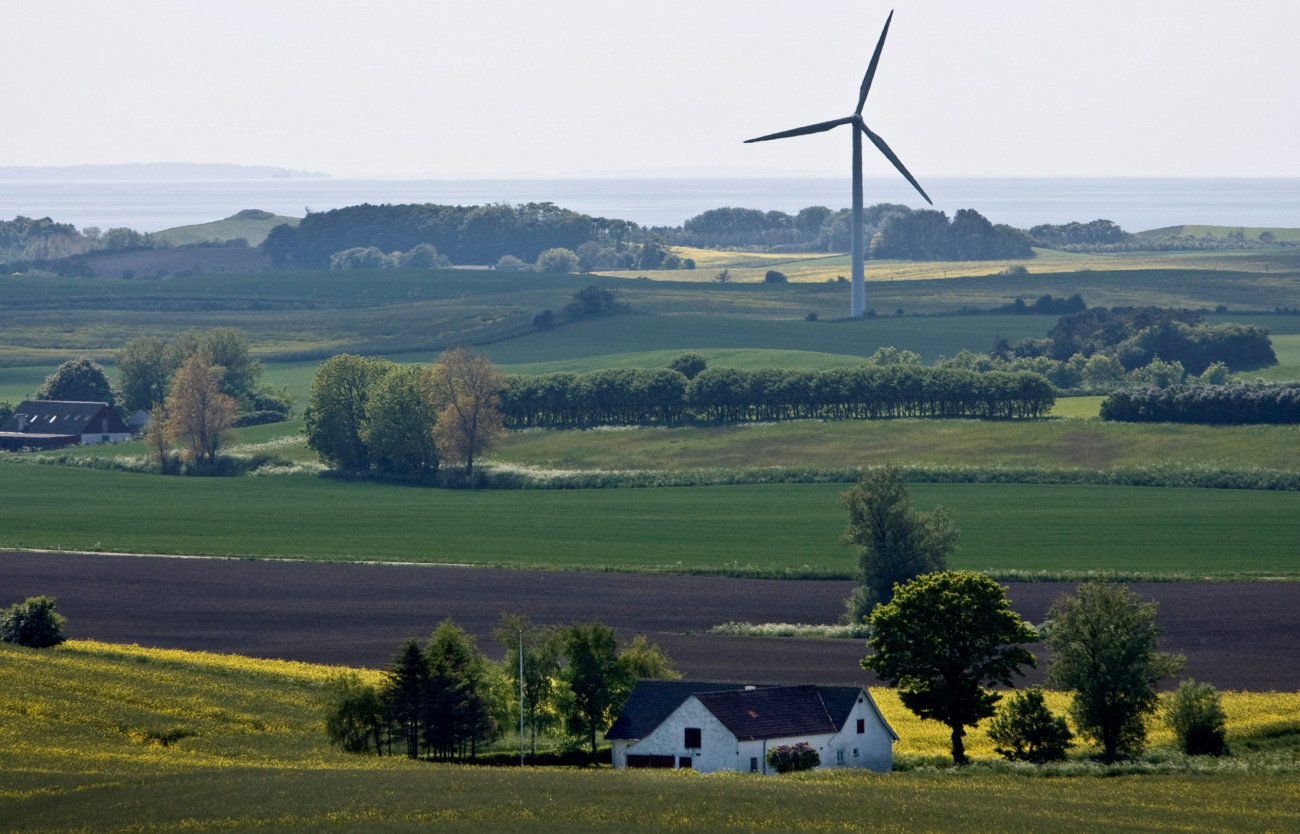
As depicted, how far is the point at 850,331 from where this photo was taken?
164m

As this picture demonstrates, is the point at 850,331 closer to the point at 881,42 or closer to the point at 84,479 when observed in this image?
the point at 881,42

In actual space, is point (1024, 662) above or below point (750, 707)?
above

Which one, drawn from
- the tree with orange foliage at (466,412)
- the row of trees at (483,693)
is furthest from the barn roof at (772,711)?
the tree with orange foliage at (466,412)

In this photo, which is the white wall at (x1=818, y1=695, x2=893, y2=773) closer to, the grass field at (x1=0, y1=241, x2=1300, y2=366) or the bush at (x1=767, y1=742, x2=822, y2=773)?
the bush at (x1=767, y1=742, x2=822, y2=773)

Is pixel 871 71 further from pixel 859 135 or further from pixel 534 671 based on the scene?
pixel 534 671

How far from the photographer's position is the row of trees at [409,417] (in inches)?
4063

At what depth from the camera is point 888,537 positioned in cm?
6322

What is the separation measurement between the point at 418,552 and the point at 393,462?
2978 centimetres

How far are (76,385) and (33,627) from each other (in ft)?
285

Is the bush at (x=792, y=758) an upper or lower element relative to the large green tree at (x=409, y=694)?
lower

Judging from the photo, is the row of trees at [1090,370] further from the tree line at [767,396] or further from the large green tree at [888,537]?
the large green tree at [888,537]

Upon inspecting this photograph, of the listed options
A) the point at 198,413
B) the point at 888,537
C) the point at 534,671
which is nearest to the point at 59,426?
the point at 198,413

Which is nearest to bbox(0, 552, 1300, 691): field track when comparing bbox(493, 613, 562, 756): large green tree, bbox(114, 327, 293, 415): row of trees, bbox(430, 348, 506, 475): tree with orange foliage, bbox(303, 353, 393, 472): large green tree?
bbox(493, 613, 562, 756): large green tree

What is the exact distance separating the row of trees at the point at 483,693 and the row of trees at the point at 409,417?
56055 mm
